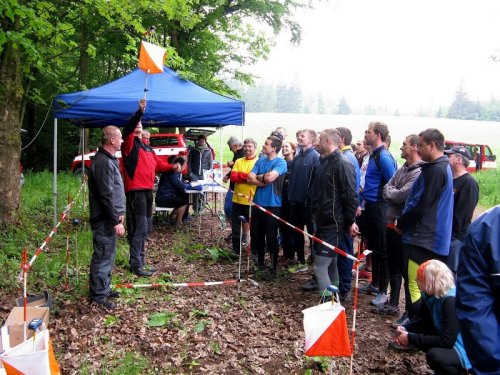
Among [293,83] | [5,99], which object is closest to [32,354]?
[5,99]

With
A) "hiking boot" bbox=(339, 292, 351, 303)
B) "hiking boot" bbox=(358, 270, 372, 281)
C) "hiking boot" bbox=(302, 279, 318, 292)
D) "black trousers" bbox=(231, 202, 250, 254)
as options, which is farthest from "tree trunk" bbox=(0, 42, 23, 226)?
"hiking boot" bbox=(358, 270, 372, 281)

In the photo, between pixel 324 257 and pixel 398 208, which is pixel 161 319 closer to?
pixel 324 257

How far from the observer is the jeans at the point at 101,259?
4.40 m

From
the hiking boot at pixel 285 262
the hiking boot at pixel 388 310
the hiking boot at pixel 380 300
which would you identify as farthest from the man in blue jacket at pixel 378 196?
the hiking boot at pixel 285 262

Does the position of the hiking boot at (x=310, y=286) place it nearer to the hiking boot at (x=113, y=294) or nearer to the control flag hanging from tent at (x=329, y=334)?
the hiking boot at (x=113, y=294)

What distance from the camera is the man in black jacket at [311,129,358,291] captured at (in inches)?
179

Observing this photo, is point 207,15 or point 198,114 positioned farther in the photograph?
point 207,15

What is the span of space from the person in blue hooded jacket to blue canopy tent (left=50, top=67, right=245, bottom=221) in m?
5.06

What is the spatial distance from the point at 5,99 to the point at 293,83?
94088 mm

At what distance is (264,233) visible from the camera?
5.92m

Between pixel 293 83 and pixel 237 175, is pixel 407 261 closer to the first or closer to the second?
pixel 237 175

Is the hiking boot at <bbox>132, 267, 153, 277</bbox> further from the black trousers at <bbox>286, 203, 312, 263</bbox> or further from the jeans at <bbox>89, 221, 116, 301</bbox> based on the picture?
the black trousers at <bbox>286, 203, 312, 263</bbox>

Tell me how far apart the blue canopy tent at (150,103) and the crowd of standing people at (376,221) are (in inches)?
67.4

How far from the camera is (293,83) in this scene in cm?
9700
